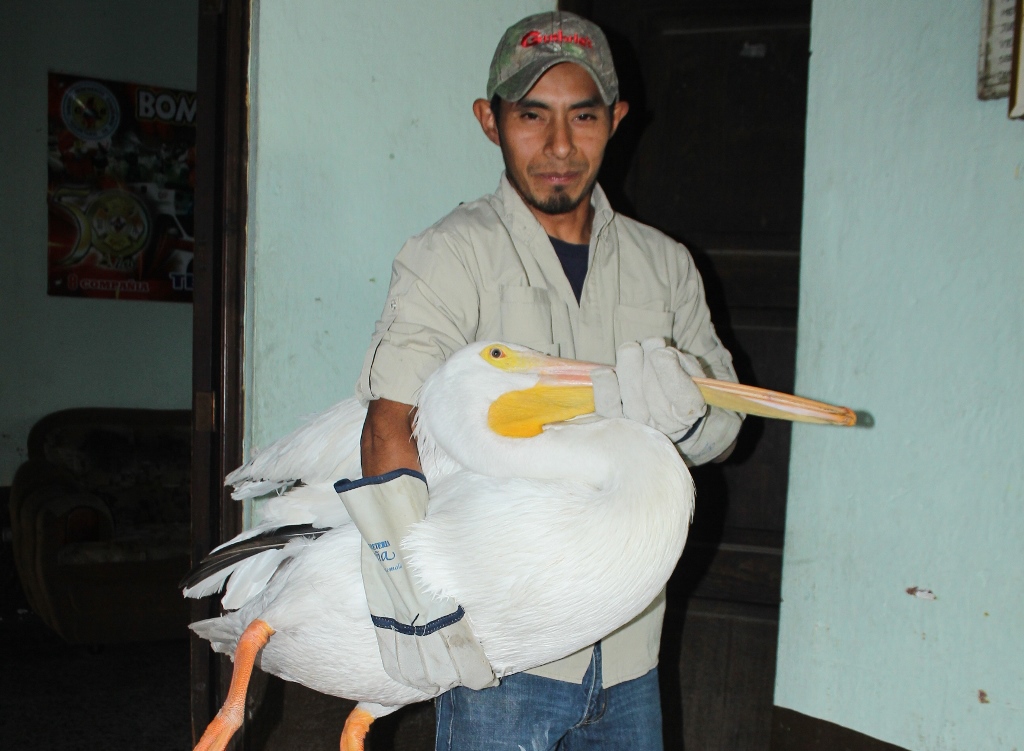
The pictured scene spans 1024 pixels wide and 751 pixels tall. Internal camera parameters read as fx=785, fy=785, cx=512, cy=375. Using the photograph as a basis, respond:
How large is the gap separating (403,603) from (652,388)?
1.71ft

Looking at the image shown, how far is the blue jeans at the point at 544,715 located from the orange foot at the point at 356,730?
16 cm

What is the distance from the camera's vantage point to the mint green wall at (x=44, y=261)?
4.62 m

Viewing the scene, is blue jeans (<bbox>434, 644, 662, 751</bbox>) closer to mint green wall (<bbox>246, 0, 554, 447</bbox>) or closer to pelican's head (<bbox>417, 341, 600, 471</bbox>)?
pelican's head (<bbox>417, 341, 600, 471</bbox>)

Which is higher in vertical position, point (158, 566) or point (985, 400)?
point (985, 400)

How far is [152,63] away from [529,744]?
16.3 ft

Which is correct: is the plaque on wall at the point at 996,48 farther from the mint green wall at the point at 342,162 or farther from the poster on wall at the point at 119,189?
the poster on wall at the point at 119,189

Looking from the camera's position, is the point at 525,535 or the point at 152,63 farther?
the point at 152,63

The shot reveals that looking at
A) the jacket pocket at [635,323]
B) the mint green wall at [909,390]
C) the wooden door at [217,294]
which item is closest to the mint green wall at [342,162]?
the wooden door at [217,294]

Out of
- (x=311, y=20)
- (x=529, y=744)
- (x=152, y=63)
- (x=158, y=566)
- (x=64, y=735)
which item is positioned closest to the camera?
(x=529, y=744)

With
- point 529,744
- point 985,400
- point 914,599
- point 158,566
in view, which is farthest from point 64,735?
point 985,400

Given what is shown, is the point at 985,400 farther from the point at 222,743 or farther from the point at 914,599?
the point at 222,743

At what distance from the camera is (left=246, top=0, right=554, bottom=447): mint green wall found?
217cm

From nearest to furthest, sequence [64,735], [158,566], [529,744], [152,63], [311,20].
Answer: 1. [529,744]
2. [311,20]
3. [64,735]
4. [158,566]
5. [152,63]

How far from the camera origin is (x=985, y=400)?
1.87 m
